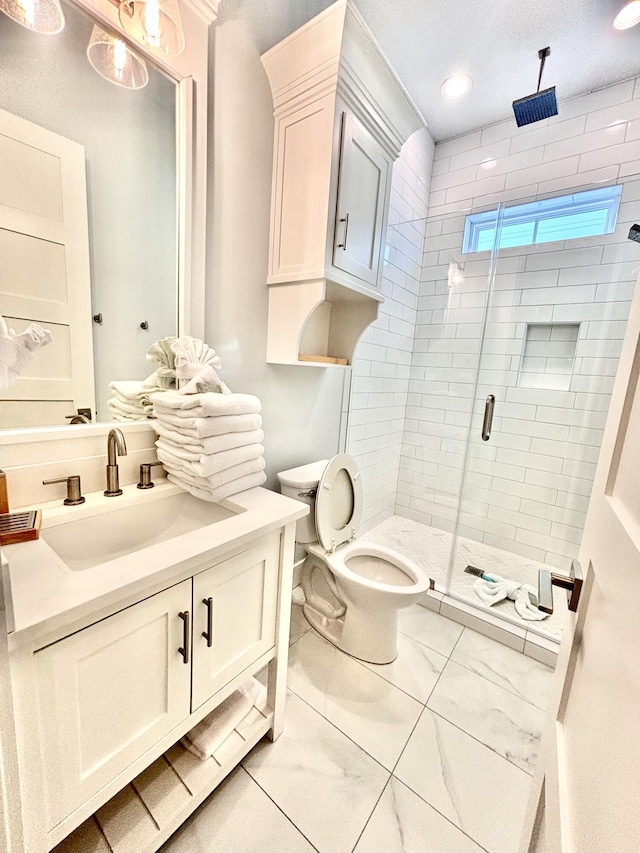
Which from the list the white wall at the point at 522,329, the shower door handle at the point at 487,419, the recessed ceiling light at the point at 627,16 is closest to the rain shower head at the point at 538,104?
the recessed ceiling light at the point at 627,16

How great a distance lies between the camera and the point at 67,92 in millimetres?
958

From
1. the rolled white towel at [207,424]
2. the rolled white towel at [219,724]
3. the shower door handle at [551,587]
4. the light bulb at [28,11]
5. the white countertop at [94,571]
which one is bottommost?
the rolled white towel at [219,724]

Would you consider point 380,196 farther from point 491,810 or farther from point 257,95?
point 491,810

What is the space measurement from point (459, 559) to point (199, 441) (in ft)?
6.65

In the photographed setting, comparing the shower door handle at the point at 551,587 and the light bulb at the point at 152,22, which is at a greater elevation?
the light bulb at the point at 152,22

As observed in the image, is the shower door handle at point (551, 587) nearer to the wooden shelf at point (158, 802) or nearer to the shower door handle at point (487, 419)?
the wooden shelf at point (158, 802)

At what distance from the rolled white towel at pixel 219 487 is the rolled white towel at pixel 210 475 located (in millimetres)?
12

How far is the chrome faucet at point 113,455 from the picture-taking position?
1.04m

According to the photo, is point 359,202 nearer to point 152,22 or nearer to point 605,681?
point 152,22

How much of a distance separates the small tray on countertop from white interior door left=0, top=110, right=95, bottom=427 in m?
0.25

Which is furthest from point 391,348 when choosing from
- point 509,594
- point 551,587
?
point 551,587

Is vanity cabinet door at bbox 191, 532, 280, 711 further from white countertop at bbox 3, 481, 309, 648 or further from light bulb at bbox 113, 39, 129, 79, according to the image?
light bulb at bbox 113, 39, 129, 79

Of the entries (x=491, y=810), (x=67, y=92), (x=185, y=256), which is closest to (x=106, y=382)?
(x=185, y=256)

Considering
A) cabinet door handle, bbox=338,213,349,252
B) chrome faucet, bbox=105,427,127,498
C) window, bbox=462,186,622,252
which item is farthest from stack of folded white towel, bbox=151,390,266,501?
window, bbox=462,186,622,252
